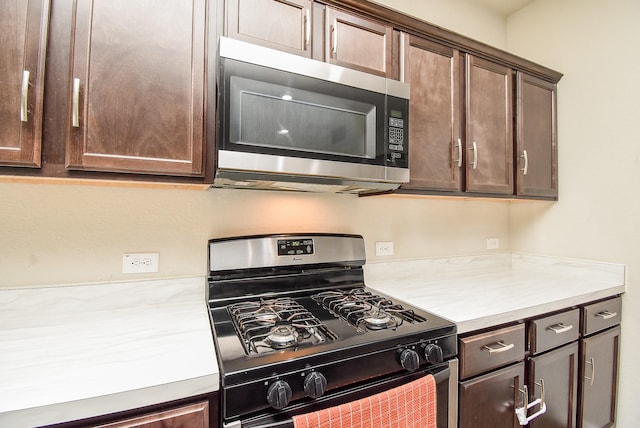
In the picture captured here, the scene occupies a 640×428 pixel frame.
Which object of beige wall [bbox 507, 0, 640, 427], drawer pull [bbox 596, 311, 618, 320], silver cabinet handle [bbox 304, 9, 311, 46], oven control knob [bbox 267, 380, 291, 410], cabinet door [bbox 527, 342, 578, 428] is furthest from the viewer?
beige wall [bbox 507, 0, 640, 427]

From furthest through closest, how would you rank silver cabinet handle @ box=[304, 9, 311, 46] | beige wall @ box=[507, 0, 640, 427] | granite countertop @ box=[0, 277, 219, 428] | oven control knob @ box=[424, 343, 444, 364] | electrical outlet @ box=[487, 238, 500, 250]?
electrical outlet @ box=[487, 238, 500, 250]
beige wall @ box=[507, 0, 640, 427]
silver cabinet handle @ box=[304, 9, 311, 46]
oven control knob @ box=[424, 343, 444, 364]
granite countertop @ box=[0, 277, 219, 428]

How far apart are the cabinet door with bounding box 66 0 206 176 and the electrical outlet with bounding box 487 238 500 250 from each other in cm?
204

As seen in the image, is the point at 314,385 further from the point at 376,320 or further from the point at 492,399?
the point at 492,399

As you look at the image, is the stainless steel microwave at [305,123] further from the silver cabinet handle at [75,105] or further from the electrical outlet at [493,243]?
the electrical outlet at [493,243]

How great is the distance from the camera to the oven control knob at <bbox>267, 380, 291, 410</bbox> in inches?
31.5

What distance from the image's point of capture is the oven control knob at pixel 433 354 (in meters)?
1.05

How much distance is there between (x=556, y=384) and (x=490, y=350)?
0.57 meters

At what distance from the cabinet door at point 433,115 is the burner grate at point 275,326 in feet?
2.53

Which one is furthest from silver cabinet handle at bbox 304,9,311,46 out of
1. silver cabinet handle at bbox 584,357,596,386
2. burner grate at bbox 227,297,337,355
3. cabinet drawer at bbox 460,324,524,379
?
silver cabinet handle at bbox 584,357,596,386

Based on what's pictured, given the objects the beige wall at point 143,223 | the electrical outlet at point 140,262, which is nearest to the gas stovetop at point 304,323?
the beige wall at point 143,223

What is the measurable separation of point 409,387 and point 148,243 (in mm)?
1151

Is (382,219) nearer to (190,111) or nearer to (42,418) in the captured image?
(190,111)

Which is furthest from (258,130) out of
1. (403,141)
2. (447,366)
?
(447,366)

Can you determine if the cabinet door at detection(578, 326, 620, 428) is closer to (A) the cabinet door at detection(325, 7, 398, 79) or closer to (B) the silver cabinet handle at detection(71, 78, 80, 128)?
(A) the cabinet door at detection(325, 7, 398, 79)
